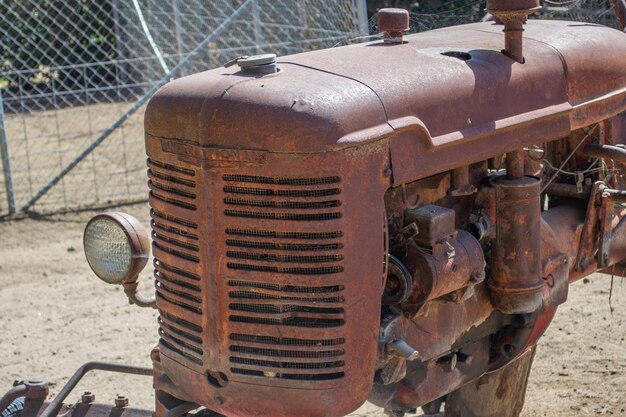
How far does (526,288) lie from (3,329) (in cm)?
356

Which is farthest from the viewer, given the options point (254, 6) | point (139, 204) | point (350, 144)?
point (254, 6)

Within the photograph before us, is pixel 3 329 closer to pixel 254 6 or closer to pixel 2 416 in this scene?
pixel 2 416

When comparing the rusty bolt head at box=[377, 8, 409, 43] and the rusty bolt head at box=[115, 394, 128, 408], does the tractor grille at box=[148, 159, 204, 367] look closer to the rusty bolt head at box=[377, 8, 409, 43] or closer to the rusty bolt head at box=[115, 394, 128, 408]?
the rusty bolt head at box=[115, 394, 128, 408]

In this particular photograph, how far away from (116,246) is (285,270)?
2.80 feet

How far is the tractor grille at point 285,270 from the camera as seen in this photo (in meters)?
2.76

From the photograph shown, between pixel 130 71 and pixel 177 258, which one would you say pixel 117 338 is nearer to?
pixel 177 258

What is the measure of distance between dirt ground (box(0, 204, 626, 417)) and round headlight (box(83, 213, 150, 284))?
1.67 meters

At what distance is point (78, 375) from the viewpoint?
376 cm

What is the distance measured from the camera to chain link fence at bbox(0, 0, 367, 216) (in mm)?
8305

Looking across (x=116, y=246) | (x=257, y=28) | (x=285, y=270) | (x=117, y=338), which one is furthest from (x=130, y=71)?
(x=285, y=270)

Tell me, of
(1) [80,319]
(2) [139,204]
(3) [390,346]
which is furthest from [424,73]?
→ (2) [139,204]

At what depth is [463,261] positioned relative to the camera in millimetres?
3148

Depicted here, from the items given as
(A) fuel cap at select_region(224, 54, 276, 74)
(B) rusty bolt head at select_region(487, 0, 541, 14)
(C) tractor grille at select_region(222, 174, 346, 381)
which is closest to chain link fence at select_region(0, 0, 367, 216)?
(B) rusty bolt head at select_region(487, 0, 541, 14)

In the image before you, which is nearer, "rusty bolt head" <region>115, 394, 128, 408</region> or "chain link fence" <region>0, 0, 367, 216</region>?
"rusty bolt head" <region>115, 394, 128, 408</region>
